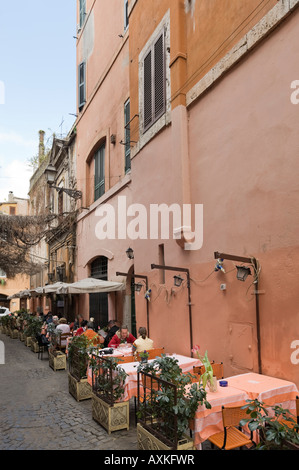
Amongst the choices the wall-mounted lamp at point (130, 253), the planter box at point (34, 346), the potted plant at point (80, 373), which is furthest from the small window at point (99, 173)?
the potted plant at point (80, 373)

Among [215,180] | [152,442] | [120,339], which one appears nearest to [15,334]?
[120,339]

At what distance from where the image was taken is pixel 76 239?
1839 centimetres

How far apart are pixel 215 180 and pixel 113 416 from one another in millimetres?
4806

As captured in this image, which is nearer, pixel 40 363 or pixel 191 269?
pixel 191 269

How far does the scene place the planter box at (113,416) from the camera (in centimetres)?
570

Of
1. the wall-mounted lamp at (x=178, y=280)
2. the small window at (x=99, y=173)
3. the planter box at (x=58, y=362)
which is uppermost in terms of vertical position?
the small window at (x=99, y=173)

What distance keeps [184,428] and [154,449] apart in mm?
484

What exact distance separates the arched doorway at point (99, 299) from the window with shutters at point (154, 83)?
6.51m

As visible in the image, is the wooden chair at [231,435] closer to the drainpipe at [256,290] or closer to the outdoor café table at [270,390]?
the outdoor café table at [270,390]

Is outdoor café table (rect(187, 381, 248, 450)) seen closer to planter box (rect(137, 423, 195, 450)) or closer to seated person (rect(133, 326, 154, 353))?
planter box (rect(137, 423, 195, 450))

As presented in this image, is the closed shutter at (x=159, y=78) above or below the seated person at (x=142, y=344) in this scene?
above
